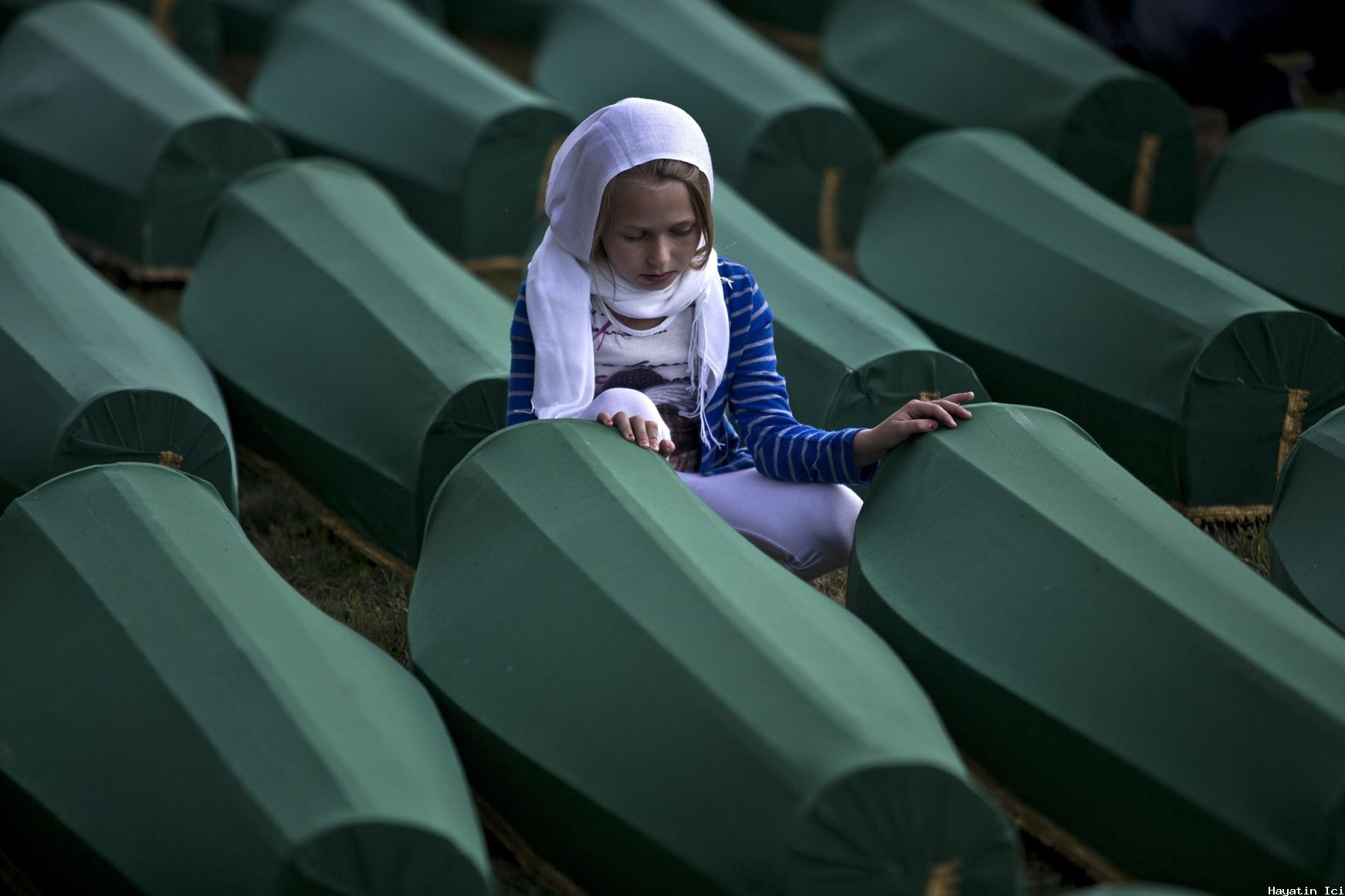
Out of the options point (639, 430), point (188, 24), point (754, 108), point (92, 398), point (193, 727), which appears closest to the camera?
point (193, 727)

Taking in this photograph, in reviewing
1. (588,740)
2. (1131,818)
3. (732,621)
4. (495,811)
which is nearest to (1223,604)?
(1131,818)

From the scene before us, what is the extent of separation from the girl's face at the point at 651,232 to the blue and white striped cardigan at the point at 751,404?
158 mm

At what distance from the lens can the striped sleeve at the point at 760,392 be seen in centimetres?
238

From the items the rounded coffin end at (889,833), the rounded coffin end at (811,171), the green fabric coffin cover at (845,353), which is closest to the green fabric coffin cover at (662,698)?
the rounded coffin end at (889,833)

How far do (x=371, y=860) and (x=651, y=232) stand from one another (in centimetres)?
96

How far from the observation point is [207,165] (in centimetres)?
384

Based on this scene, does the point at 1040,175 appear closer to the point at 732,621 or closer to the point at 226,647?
the point at 732,621

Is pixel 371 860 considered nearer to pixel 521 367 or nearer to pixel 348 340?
pixel 521 367

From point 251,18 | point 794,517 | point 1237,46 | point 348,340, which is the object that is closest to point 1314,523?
point 794,517

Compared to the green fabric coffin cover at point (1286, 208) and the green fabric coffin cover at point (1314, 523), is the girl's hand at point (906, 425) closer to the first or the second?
the green fabric coffin cover at point (1314, 523)

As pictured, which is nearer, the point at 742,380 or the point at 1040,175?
the point at 742,380

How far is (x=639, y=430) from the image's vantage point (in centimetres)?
222

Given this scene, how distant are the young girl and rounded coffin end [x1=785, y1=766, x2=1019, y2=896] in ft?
2.39

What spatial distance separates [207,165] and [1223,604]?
8.87 feet
